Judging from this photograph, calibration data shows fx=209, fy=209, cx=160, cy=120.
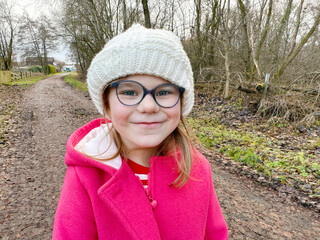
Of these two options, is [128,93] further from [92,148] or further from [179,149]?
[179,149]

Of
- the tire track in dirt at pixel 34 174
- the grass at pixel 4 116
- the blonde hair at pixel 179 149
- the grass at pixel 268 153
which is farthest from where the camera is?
the grass at pixel 4 116

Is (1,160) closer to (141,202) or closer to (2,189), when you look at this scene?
(2,189)

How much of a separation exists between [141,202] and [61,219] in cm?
42

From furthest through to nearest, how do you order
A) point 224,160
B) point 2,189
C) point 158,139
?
point 224,160, point 2,189, point 158,139

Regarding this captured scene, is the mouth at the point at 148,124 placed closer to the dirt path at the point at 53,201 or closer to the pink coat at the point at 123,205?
the pink coat at the point at 123,205

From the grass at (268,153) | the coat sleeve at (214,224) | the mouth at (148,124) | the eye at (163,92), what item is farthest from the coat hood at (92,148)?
the grass at (268,153)

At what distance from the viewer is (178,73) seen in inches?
47.9

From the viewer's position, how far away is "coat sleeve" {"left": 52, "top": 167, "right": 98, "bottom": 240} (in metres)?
1.07

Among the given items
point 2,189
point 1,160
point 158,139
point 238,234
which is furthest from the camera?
point 1,160

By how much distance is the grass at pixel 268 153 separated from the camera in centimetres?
415

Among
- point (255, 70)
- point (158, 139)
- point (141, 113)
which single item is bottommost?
point (158, 139)

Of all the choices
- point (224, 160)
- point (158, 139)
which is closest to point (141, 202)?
point (158, 139)

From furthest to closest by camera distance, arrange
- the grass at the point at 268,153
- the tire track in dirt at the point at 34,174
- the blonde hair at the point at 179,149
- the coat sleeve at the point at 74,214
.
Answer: the grass at the point at 268,153 < the tire track in dirt at the point at 34,174 < the blonde hair at the point at 179,149 < the coat sleeve at the point at 74,214

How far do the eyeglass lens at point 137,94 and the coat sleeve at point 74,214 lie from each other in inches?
19.2
